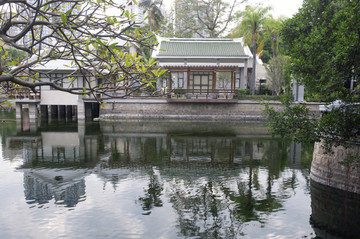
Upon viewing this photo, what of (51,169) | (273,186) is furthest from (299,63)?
(51,169)

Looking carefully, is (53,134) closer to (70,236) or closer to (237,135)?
(237,135)

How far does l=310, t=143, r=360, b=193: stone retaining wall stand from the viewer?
10227 millimetres

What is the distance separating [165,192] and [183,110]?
20.2 metres

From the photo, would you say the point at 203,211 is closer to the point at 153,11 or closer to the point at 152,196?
the point at 152,196

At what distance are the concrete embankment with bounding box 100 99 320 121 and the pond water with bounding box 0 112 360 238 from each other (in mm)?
10359

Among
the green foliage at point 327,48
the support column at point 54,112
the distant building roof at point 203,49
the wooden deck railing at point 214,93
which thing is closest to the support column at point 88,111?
the support column at point 54,112

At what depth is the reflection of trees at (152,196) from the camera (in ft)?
33.6

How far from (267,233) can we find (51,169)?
10024mm

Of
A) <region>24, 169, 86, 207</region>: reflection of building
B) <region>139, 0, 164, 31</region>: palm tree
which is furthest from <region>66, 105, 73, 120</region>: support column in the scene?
<region>24, 169, 86, 207</region>: reflection of building

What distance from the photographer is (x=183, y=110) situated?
103 feet

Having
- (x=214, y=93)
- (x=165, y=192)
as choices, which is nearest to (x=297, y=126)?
(x=165, y=192)

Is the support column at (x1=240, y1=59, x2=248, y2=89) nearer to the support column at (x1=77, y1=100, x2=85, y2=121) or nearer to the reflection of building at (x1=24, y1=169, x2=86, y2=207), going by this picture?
the support column at (x1=77, y1=100, x2=85, y2=121)

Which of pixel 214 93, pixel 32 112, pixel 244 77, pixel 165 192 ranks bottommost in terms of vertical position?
pixel 165 192

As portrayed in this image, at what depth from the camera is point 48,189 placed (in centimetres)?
1168
